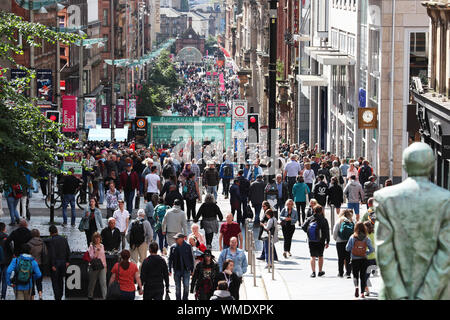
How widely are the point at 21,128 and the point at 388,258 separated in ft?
42.7

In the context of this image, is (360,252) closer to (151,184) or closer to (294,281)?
(294,281)

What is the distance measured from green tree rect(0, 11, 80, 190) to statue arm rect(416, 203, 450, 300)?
11.3 metres

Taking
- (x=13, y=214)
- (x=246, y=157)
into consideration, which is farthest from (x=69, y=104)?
(x=13, y=214)

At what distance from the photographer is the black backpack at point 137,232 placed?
19953mm

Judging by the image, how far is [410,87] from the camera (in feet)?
128

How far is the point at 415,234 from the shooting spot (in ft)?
24.8

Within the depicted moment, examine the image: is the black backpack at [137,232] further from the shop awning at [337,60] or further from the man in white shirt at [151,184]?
the shop awning at [337,60]

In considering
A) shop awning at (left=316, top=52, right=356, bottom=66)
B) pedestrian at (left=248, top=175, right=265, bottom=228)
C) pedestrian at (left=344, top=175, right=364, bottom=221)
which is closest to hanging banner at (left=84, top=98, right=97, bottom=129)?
shop awning at (left=316, top=52, right=356, bottom=66)

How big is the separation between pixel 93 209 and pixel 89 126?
3841 cm

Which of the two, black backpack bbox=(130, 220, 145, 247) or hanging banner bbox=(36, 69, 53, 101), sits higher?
hanging banner bbox=(36, 69, 53, 101)

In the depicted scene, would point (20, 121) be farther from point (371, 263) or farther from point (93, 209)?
point (371, 263)

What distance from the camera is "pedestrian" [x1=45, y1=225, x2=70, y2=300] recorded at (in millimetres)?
17609

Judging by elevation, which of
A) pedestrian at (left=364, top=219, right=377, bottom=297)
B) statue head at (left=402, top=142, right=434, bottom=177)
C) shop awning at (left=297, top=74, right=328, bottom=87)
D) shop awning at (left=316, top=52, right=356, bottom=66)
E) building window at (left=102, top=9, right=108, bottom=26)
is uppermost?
building window at (left=102, top=9, right=108, bottom=26)

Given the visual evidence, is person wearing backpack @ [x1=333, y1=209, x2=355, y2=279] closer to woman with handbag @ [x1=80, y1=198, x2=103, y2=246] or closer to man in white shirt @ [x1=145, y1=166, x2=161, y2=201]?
woman with handbag @ [x1=80, y1=198, x2=103, y2=246]
